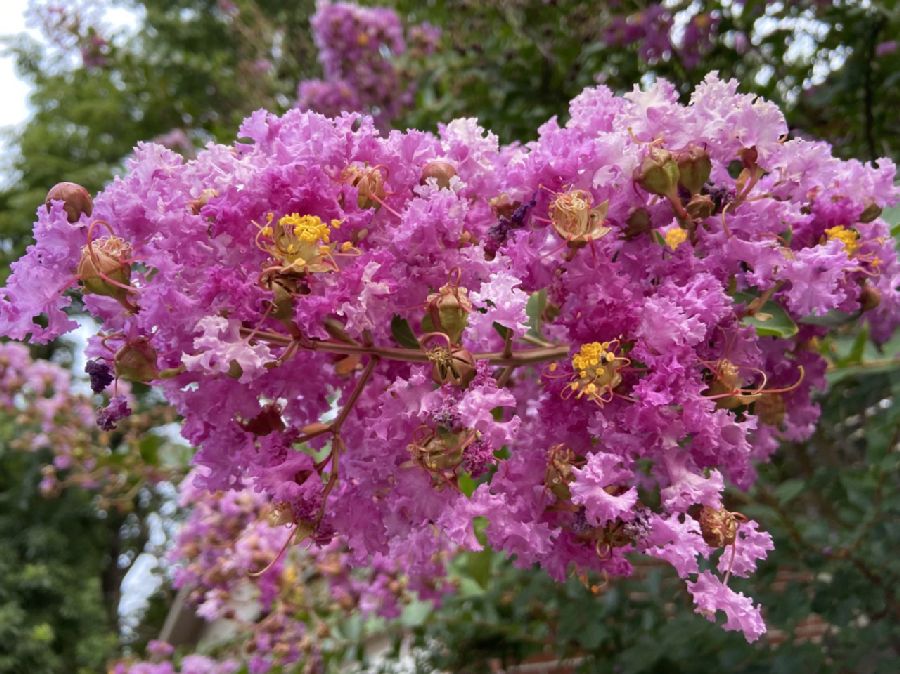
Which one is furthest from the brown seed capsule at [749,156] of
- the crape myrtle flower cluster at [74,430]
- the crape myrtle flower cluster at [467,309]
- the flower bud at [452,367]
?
the crape myrtle flower cluster at [74,430]

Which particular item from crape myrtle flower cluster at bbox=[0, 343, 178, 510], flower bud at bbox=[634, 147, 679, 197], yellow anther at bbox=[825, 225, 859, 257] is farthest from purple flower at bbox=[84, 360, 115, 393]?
crape myrtle flower cluster at bbox=[0, 343, 178, 510]

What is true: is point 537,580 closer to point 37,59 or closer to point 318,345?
point 318,345

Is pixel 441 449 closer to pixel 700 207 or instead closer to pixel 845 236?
pixel 700 207

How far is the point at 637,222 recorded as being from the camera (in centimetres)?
66

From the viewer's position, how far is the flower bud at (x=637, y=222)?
2.18 feet

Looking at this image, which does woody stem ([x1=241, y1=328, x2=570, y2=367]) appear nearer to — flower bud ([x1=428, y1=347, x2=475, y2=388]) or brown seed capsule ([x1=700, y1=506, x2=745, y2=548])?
flower bud ([x1=428, y1=347, x2=475, y2=388])

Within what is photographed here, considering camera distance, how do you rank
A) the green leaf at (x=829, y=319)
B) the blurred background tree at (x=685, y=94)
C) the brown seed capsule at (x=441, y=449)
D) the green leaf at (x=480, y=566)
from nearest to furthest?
the brown seed capsule at (x=441, y=449) → the green leaf at (x=829, y=319) → the blurred background tree at (x=685, y=94) → the green leaf at (x=480, y=566)

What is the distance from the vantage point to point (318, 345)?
62cm

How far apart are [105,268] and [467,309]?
28 cm

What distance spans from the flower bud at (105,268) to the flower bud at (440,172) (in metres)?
0.25

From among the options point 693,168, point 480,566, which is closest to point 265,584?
point 480,566

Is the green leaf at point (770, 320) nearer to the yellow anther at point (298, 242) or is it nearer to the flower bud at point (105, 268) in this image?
the yellow anther at point (298, 242)

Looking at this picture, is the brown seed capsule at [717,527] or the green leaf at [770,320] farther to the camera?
the green leaf at [770,320]

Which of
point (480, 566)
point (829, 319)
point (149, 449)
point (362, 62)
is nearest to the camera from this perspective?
point (829, 319)
